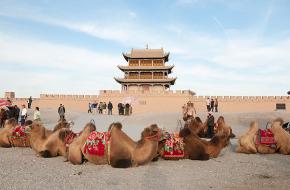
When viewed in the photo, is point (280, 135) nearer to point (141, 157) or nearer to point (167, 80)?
point (141, 157)

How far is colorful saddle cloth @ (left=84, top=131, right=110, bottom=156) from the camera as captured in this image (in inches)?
235

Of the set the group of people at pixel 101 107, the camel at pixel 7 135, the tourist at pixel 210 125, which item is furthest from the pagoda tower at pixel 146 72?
the camel at pixel 7 135

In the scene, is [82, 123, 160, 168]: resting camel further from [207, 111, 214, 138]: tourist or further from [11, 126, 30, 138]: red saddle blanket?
[207, 111, 214, 138]: tourist

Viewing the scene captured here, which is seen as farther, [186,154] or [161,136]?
[186,154]

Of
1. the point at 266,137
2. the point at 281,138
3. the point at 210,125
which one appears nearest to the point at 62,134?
the point at 266,137

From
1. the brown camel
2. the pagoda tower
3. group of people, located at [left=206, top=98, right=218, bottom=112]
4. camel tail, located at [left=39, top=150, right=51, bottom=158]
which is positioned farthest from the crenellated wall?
the brown camel

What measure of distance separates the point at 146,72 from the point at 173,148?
3955 centimetres

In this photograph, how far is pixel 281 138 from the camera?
7824 mm

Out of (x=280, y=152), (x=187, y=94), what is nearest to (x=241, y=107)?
(x=187, y=94)

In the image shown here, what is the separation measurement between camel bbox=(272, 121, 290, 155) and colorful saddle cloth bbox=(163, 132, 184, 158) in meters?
2.39

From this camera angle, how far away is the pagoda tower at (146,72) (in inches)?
1770

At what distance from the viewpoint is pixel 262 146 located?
307 inches

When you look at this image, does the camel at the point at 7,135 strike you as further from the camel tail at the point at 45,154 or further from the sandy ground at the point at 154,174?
→ the camel tail at the point at 45,154

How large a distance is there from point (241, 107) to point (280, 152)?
32.3 meters
